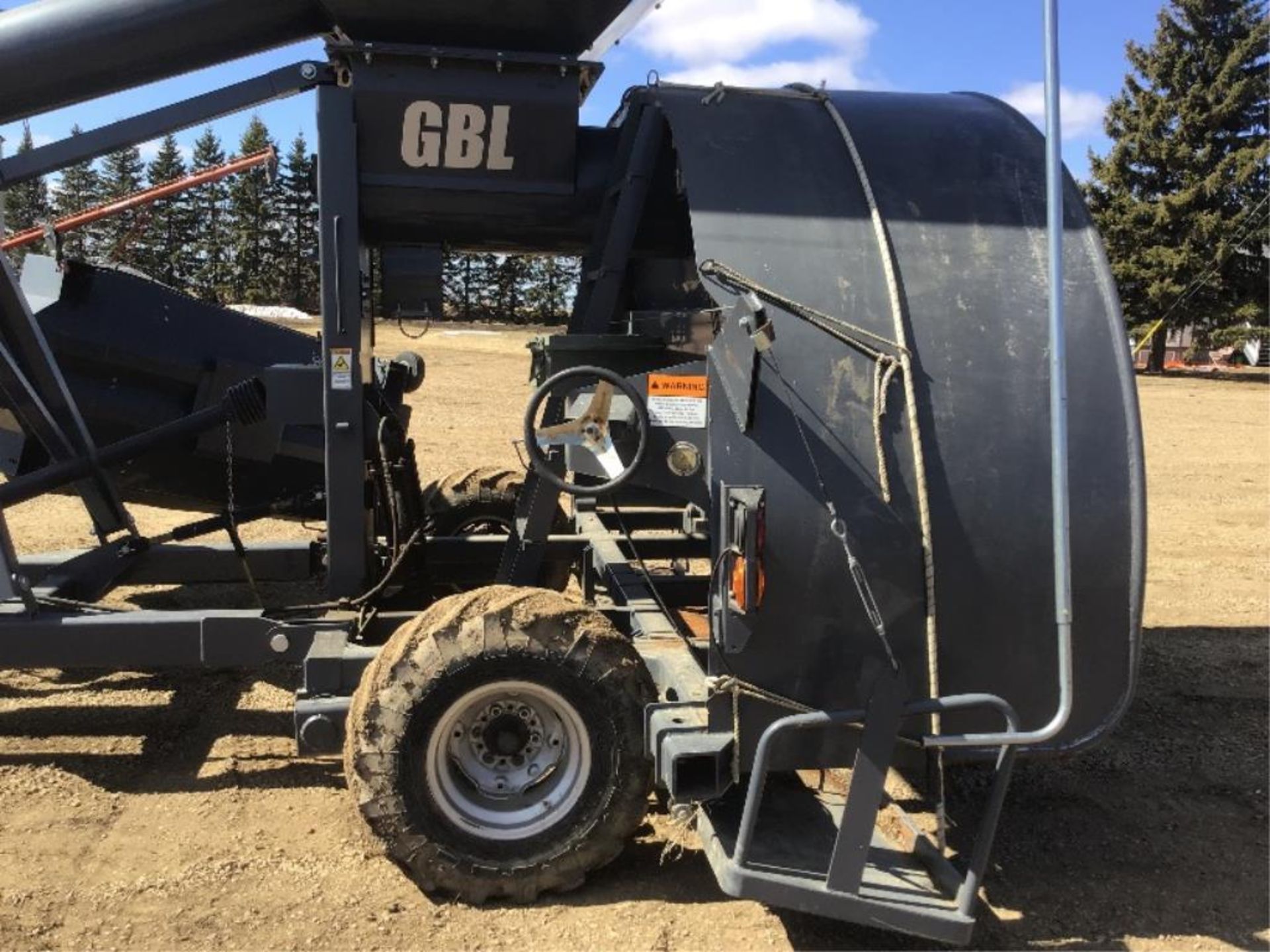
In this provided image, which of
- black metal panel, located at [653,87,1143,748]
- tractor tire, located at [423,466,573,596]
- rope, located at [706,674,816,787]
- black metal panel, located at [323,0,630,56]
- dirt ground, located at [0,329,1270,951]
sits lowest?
dirt ground, located at [0,329,1270,951]

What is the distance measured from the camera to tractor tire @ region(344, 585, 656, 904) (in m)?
3.48

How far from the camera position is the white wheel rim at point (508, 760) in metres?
3.55

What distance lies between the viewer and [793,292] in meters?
3.44

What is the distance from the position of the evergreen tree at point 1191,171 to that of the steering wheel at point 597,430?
3319 cm

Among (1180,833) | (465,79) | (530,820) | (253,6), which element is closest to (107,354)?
(253,6)

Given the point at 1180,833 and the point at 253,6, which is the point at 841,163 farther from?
the point at 1180,833

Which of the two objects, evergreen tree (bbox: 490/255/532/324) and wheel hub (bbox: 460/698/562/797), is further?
evergreen tree (bbox: 490/255/532/324)

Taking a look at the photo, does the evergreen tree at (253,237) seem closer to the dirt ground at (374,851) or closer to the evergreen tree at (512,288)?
the evergreen tree at (512,288)

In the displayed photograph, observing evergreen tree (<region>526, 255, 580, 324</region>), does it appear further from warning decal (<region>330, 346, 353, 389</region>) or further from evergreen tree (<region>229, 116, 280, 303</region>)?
evergreen tree (<region>229, 116, 280, 303</region>)

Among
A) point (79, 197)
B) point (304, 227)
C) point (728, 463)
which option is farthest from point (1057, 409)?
point (79, 197)

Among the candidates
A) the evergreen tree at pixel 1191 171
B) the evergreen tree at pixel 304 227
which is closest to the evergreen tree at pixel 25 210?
the evergreen tree at pixel 304 227

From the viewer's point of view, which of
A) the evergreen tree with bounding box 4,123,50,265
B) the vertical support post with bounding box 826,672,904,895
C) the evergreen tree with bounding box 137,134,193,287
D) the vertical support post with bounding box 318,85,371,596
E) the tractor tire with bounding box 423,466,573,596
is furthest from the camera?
the evergreen tree with bounding box 137,134,193,287

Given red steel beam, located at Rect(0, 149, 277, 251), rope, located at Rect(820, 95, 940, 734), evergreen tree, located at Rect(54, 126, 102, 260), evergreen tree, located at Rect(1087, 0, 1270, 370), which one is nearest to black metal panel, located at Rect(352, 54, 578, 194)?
rope, located at Rect(820, 95, 940, 734)

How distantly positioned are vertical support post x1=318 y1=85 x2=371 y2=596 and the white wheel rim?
107 centimetres
